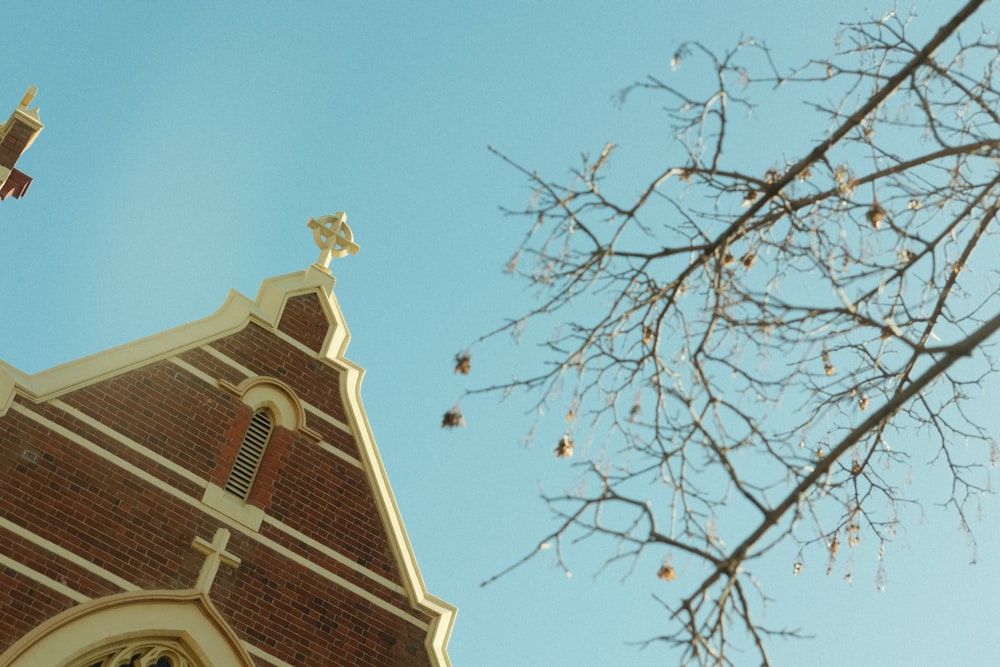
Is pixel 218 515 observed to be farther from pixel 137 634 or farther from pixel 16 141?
pixel 16 141

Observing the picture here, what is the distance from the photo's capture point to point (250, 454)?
38.1 ft

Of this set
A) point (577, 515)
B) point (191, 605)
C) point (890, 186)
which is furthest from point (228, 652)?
point (890, 186)


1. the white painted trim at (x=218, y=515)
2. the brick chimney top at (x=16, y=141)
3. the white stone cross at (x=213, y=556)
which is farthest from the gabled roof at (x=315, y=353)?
the brick chimney top at (x=16, y=141)

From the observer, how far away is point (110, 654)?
9625 mm

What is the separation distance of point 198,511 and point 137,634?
1341mm

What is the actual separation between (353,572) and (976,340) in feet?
24.7

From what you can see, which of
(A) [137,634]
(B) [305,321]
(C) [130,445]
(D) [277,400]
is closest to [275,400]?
(D) [277,400]

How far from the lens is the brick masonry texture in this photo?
9875 millimetres

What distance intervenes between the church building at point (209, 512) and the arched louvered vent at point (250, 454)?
19mm

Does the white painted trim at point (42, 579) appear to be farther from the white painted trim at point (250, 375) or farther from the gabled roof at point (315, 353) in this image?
the white painted trim at point (250, 375)

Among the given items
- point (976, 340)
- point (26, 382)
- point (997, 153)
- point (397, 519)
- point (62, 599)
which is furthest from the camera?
point (397, 519)

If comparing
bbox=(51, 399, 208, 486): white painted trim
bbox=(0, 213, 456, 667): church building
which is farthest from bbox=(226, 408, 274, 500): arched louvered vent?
bbox=(51, 399, 208, 486): white painted trim

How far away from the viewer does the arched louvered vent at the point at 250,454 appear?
11281mm

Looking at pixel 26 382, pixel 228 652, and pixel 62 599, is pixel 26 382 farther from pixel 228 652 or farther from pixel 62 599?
pixel 228 652
